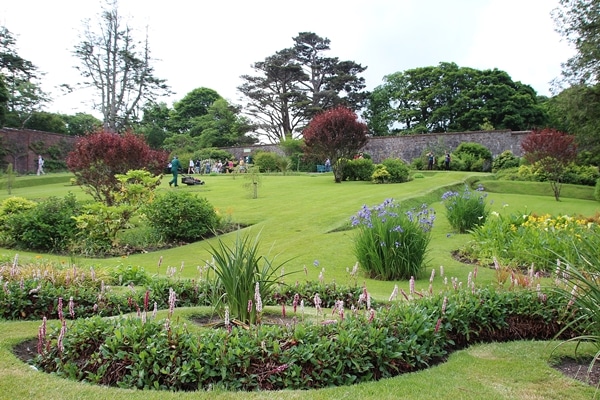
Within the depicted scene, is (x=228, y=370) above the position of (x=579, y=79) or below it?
below

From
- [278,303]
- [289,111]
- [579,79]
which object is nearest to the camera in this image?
[278,303]

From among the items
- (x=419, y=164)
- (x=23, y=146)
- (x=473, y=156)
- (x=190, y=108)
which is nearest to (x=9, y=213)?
(x=23, y=146)

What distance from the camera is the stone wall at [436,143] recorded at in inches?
1232

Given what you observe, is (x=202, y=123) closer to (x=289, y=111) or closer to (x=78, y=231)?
(x=289, y=111)

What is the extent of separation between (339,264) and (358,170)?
50.5 feet

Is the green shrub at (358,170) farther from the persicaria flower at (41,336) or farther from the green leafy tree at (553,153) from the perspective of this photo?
the persicaria flower at (41,336)

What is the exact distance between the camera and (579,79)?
69.8ft

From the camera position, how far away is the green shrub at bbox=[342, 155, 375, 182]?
2262 cm

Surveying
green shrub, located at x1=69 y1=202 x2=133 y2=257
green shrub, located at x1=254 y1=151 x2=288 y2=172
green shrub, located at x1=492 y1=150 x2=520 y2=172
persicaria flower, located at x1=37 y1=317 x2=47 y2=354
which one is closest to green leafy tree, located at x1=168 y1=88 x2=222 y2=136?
green shrub, located at x1=254 y1=151 x2=288 y2=172

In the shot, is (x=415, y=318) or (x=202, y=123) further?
(x=202, y=123)

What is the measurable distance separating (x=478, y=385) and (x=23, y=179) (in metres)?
27.5

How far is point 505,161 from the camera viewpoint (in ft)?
93.5

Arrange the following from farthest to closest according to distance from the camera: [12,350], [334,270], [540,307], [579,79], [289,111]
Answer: [289,111] → [579,79] → [334,270] → [540,307] → [12,350]

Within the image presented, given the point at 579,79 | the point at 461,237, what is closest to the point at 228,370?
the point at 461,237
